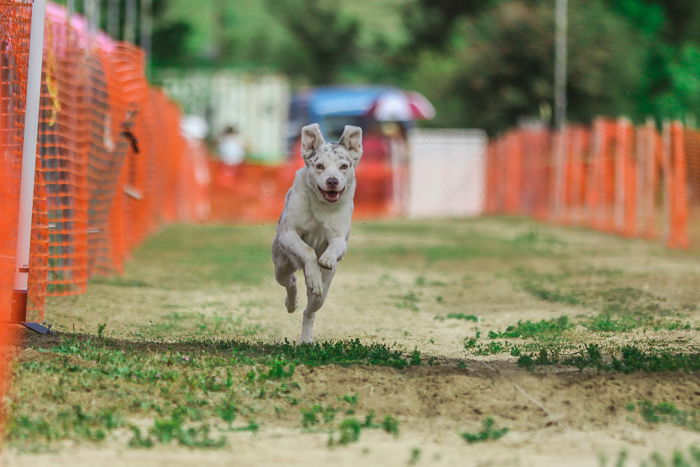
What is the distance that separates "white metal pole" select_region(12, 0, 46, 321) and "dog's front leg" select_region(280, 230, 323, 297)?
1861 mm

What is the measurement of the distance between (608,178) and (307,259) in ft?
57.8

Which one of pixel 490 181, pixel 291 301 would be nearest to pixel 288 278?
pixel 291 301

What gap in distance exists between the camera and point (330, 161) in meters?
8.59

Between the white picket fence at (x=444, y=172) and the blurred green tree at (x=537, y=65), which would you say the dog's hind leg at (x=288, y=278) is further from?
the blurred green tree at (x=537, y=65)

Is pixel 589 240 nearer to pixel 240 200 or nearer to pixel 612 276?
pixel 612 276

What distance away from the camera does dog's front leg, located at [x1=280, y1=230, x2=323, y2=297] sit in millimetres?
8344

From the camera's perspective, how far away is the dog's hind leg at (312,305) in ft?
28.0

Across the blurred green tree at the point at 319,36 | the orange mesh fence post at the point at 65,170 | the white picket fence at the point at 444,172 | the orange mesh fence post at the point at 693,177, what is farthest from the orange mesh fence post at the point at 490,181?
the blurred green tree at the point at 319,36

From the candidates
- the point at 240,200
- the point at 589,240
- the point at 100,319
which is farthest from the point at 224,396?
the point at 240,200

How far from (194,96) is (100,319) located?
3936 centimetres

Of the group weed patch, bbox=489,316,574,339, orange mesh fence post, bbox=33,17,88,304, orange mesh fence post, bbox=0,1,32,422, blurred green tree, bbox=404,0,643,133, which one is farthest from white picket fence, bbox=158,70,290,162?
orange mesh fence post, bbox=0,1,32,422

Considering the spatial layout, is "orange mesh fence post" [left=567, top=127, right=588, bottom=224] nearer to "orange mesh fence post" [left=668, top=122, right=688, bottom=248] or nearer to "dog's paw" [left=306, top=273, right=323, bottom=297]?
"orange mesh fence post" [left=668, top=122, right=688, bottom=248]

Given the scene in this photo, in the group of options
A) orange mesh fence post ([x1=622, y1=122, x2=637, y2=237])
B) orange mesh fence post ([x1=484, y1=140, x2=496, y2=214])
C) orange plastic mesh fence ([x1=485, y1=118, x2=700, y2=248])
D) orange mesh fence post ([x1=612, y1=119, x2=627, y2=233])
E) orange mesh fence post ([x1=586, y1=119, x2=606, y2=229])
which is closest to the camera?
orange plastic mesh fence ([x1=485, y1=118, x2=700, y2=248])

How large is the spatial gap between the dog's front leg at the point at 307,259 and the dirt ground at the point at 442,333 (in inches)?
35.5
